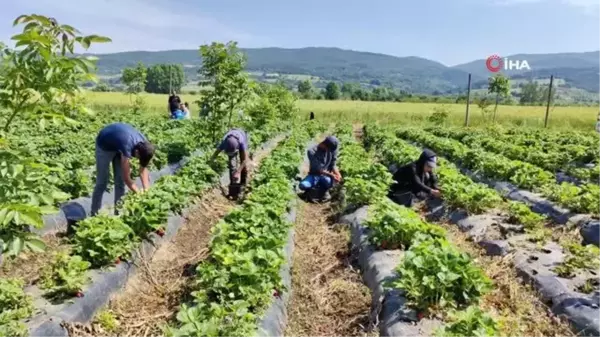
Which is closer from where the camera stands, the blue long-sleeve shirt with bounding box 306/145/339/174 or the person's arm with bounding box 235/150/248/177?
the person's arm with bounding box 235/150/248/177

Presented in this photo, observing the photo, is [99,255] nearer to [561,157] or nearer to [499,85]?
[561,157]

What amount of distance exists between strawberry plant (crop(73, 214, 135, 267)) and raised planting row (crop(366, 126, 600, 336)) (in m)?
4.40

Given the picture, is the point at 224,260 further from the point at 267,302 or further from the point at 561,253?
the point at 561,253

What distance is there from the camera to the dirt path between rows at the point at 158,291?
4.61m

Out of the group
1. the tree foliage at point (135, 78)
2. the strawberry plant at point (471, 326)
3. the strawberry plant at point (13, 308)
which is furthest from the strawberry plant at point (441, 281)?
the tree foliage at point (135, 78)

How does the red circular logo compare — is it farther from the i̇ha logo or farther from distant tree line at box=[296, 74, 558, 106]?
distant tree line at box=[296, 74, 558, 106]

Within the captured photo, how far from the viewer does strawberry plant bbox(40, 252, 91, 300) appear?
448 cm

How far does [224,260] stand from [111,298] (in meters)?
1.25

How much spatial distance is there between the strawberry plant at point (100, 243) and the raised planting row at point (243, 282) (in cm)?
88

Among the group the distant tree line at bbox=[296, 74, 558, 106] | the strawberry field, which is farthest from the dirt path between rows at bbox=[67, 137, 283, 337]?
the distant tree line at bbox=[296, 74, 558, 106]

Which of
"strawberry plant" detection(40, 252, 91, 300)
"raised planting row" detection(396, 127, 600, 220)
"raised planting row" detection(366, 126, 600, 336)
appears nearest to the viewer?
"strawberry plant" detection(40, 252, 91, 300)

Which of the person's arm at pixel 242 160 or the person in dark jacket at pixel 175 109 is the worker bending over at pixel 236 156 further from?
the person in dark jacket at pixel 175 109

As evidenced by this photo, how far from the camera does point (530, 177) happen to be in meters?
9.95

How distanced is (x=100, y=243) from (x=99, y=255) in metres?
0.14
